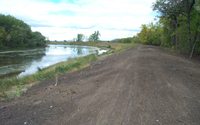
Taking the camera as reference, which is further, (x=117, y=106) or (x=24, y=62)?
(x=24, y=62)

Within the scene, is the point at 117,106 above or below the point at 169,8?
below

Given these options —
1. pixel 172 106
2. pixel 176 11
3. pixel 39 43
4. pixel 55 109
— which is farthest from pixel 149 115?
pixel 39 43

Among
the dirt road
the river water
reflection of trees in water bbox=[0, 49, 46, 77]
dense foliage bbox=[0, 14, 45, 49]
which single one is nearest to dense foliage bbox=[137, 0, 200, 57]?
the dirt road

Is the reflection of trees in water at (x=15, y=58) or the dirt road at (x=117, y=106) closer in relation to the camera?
the dirt road at (x=117, y=106)

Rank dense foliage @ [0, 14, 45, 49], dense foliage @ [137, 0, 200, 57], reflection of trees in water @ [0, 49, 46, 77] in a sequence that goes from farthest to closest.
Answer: dense foliage @ [0, 14, 45, 49]
reflection of trees in water @ [0, 49, 46, 77]
dense foliage @ [137, 0, 200, 57]

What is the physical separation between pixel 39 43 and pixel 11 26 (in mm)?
16079

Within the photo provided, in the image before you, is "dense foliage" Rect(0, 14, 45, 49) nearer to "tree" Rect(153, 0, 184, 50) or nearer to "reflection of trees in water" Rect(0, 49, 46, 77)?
"reflection of trees in water" Rect(0, 49, 46, 77)

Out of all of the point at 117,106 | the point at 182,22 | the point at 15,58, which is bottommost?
the point at 15,58

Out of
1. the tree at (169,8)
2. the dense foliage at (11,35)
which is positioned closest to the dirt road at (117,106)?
the tree at (169,8)

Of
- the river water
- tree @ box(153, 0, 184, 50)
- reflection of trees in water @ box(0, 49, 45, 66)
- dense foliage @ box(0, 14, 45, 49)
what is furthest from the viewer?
dense foliage @ box(0, 14, 45, 49)

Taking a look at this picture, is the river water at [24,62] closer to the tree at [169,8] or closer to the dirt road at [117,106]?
the dirt road at [117,106]

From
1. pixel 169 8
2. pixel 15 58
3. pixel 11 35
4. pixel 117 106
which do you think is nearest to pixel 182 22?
pixel 169 8

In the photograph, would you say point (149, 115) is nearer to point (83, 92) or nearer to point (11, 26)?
point (83, 92)

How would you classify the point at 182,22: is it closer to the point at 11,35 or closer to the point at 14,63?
the point at 14,63
